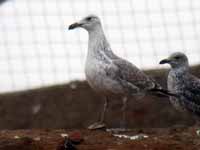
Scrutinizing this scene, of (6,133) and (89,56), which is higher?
(89,56)

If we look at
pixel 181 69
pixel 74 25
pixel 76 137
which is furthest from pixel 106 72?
pixel 181 69

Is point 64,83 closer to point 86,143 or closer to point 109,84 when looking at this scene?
point 109,84

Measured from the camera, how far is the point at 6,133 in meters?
6.83

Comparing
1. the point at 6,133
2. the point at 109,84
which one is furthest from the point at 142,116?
the point at 6,133

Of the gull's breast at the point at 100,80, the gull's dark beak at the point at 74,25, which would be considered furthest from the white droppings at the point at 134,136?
the gull's dark beak at the point at 74,25

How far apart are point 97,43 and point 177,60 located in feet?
3.90

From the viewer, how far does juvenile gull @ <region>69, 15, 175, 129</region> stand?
7.21 metres

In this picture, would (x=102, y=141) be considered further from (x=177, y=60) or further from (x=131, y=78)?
(x=177, y=60)

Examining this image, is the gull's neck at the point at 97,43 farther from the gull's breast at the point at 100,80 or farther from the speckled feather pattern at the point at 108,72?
the gull's breast at the point at 100,80

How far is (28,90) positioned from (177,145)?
3.75 meters

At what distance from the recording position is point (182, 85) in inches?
319

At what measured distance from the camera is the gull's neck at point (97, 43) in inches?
298

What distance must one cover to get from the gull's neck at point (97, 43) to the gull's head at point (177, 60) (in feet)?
2.93

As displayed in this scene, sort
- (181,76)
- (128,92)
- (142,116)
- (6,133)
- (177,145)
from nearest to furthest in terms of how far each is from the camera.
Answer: (177,145) → (6,133) → (128,92) → (181,76) → (142,116)
